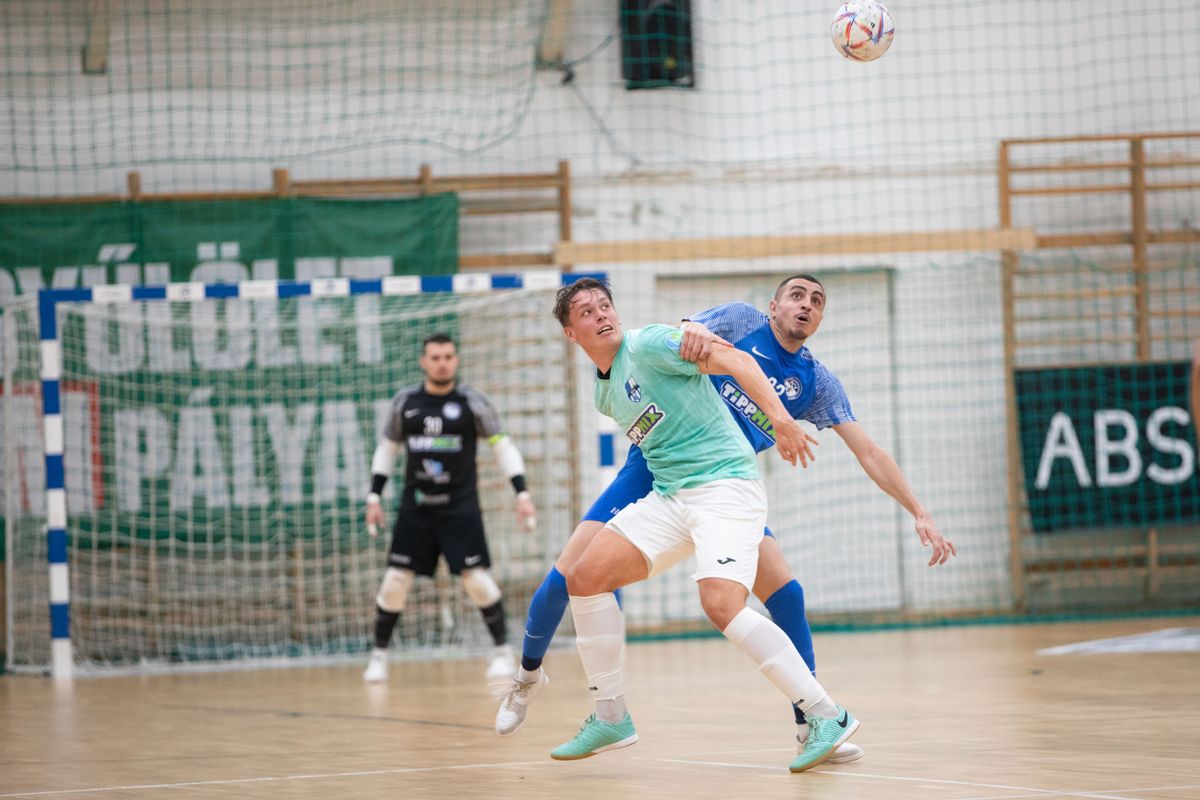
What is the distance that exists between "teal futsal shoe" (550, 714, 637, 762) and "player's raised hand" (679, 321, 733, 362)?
1.23 m

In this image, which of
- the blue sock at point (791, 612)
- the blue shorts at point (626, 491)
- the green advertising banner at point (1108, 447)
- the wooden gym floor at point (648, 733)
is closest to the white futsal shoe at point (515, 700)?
the wooden gym floor at point (648, 733)

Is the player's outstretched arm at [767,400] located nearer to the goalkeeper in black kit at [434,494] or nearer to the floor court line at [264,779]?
the floor court line at [264,779]

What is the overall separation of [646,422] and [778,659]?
2.77 feet

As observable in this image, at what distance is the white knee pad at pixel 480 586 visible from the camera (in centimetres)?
917

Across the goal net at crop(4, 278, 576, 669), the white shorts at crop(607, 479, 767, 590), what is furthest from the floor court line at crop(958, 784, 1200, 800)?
the goal net at crop(4, 278, 576, 669)

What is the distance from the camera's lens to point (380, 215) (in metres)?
11.6

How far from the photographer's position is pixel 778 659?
4609 mm

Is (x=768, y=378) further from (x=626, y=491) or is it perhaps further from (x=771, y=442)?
(x=626, y=491)

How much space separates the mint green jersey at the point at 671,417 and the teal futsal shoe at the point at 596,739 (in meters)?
0.78

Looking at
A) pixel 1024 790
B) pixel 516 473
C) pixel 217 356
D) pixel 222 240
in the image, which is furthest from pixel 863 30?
pixel 217 356

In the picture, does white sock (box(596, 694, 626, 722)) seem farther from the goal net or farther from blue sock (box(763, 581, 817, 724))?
the goal net

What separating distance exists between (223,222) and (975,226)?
6.18 meters

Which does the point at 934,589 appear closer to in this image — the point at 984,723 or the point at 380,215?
the point at 380,215

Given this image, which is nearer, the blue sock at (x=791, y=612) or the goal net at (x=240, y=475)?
the blue sock at (x=791, y=612)
